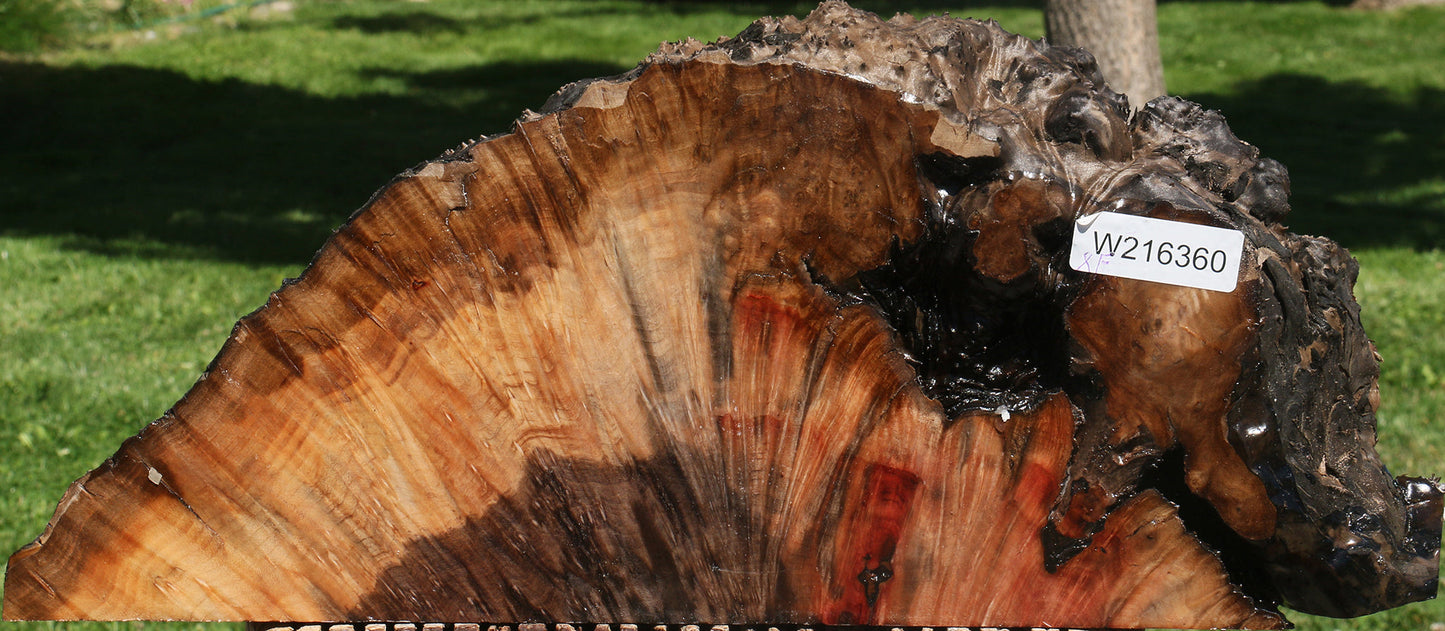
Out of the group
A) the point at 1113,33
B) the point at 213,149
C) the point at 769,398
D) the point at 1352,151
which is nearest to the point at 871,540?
the point at 769,398

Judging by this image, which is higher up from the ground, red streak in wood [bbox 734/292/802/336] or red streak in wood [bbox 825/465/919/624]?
red streak in wood [bbox 734/292/802/336]

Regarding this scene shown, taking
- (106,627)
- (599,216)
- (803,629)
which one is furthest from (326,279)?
(106,627)

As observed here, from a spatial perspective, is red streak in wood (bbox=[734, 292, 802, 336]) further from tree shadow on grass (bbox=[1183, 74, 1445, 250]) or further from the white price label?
tree shadow on grass (bbox=[1183, 74, 1445, 250])

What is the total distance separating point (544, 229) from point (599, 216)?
0.08 m

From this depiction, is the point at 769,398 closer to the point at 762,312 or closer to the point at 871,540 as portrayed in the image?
the point at 762,312

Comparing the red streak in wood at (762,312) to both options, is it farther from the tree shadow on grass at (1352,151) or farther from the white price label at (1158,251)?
the tree shadow on grass at (1352,151)

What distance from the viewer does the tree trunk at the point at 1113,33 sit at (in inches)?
175

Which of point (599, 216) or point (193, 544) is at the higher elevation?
point (599, 216)

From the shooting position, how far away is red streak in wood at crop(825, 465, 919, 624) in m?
1.67

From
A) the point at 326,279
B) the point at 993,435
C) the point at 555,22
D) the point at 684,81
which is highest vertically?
the point at 684,81

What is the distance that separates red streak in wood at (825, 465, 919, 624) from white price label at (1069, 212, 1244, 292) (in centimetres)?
43

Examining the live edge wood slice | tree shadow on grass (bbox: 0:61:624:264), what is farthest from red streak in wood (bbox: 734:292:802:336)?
tree shadow on grass (bbox: 0:61:624:264)

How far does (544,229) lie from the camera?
1.53m

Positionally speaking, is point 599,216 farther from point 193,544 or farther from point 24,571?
point 24,571
